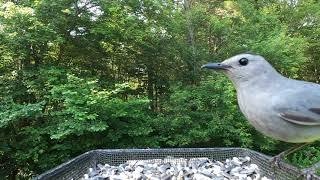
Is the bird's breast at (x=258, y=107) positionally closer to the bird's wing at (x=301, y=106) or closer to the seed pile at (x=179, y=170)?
the bird's wing at (x=301, y=106)

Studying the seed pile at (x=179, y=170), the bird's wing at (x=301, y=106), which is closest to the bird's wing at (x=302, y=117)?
the bird's wing at (x=301, y=106)

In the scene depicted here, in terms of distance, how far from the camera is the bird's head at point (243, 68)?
1.61 meters

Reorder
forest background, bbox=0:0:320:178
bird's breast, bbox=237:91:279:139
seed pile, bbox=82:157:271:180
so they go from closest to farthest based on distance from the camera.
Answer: bird's breast, bbox=237:91:279:139 → seed pile, bbox=82:157:271:180 → forest background, bbox=0:0:320:178

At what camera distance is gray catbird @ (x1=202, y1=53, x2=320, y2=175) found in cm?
161

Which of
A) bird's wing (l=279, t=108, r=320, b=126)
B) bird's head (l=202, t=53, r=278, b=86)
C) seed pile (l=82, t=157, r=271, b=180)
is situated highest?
bird's head (l=202, t=53, r=278, b=86)

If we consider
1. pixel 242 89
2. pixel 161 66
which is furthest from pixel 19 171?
pixel 242 89

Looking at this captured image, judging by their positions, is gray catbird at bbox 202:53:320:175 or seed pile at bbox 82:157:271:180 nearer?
gray catbird at bbox 202:53:320:175

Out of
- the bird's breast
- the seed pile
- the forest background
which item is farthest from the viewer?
the forest background

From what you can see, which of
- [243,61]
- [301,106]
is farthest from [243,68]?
[301,106]

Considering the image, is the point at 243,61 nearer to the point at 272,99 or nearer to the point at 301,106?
the point at 272,99

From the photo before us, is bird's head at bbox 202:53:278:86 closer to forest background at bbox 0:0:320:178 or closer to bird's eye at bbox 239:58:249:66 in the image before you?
bird's eye at bbox 239:58:249:66

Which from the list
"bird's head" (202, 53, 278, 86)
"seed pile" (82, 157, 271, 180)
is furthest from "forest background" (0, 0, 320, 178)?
"bird's head" (202, 53, 278, 86)

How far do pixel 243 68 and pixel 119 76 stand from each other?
21.6 feet

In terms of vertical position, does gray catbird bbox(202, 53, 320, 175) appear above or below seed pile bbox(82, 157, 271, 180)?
above
